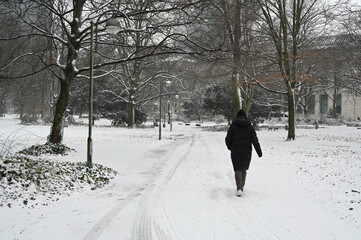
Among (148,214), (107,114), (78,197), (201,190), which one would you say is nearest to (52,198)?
(78,197)

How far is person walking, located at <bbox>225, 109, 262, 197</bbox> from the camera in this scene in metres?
7.20

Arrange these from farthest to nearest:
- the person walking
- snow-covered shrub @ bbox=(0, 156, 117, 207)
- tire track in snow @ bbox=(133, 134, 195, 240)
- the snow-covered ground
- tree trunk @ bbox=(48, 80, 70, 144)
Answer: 1. tree trunk @ bbox=(48, 80, 70, 144)
2. the person walking
3. snow-covered shrub @ bbox=(0, 156, 117, 207)
4. the snow-covered ground
5. tire track in snow @ bbox=(133, 134, 195, 240)

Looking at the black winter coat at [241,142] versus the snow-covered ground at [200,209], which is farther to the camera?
the black winter coat at [241,142]

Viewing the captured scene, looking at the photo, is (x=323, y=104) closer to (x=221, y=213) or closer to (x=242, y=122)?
(x=242, y=122)

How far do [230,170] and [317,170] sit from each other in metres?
2.93

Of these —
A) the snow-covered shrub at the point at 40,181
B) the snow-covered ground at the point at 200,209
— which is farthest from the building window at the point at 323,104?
the snow-covered shrub at the point at 40,181

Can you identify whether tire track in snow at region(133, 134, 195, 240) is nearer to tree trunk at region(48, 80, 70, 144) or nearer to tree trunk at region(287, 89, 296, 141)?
A: tree trunk at region(48, 80, 70, 144)

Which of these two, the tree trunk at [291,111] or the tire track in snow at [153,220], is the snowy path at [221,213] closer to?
the tire track in snow at [153,220]

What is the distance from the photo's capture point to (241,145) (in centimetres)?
728

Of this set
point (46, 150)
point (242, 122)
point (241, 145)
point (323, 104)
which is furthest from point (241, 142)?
point (323, 104)

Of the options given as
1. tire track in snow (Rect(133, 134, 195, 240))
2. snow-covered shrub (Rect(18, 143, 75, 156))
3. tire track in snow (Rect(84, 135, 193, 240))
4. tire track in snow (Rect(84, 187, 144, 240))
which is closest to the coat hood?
tire track in snow (Rect(133, 134, 195, 240))

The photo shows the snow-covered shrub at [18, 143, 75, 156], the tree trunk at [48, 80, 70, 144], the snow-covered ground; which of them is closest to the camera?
the snow-covered ground

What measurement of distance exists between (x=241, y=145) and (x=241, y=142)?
7cm

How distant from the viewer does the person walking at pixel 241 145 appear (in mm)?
7195
